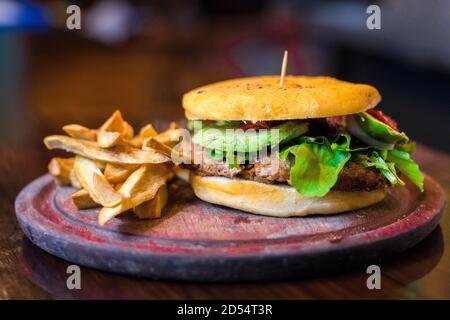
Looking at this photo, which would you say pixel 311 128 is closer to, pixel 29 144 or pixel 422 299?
pixel 422 299

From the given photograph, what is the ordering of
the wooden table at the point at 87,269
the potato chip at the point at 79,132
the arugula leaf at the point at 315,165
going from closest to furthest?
the wooden table at the point at 87,269
the arugula leaf at the point at 315,165
the potato chip at the point at 79,132

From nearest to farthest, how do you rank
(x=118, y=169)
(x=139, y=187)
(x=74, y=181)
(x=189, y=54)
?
(x=139, y=187) < (x=118, y=169) < (x=74, y=181) < (x=189, y=54)

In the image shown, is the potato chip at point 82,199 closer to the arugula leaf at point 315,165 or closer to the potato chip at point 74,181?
the potato chip at point 74,181

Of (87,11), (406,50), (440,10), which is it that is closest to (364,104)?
(406,50)

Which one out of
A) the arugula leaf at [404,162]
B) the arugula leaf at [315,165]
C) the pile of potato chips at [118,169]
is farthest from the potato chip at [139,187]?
the arugula leaf at [404,162]

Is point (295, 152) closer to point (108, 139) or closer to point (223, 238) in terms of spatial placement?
point (223, 238)

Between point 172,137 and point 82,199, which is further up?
point 172,137

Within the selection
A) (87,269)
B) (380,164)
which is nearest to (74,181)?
(87,269)

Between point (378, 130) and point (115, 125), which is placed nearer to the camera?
point (378, 130)
